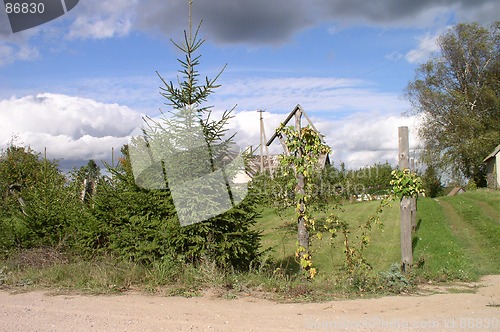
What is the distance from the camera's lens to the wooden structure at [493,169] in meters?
41.3

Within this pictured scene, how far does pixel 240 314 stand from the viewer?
6.35 m

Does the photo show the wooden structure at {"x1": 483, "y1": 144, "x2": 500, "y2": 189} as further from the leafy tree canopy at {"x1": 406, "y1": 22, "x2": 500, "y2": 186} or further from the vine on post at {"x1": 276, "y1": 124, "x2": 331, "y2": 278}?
the vine on post at {"x1": 276, "y1": 124, "x2": 331, "y2": 278}

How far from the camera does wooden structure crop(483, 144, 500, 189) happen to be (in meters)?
41.3

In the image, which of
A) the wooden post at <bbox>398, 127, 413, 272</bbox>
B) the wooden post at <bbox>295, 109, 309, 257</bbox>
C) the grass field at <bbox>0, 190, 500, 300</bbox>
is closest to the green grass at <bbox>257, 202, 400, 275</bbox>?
the grass field at <bbox>0, 190, 500, 300</bbox>

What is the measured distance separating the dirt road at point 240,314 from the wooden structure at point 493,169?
1473 inches

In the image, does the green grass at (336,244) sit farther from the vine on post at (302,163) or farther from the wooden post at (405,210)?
the wooden post at (405,210)

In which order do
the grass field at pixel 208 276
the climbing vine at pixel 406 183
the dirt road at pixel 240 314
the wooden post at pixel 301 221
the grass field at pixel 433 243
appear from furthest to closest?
the grass field at pixel 433 243 → the climbing vine at pixel 406 183 → the wooden post at pixel 301 221 → the grass field at pixel 208 276 → the dirt road at pixel 240 314

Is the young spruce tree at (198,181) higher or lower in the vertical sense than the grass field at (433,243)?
higher

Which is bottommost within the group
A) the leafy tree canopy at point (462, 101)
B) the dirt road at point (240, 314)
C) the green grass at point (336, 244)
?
the green grass at point (336, 244)

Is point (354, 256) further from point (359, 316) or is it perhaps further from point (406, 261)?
point (359, 316)

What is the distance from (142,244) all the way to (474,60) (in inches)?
1743

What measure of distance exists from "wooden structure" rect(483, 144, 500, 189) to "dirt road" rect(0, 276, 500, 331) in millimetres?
37409

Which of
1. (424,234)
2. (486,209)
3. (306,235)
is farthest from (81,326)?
(486,209)

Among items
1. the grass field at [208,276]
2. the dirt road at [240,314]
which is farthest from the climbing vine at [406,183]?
the dirt road at [240,314]
